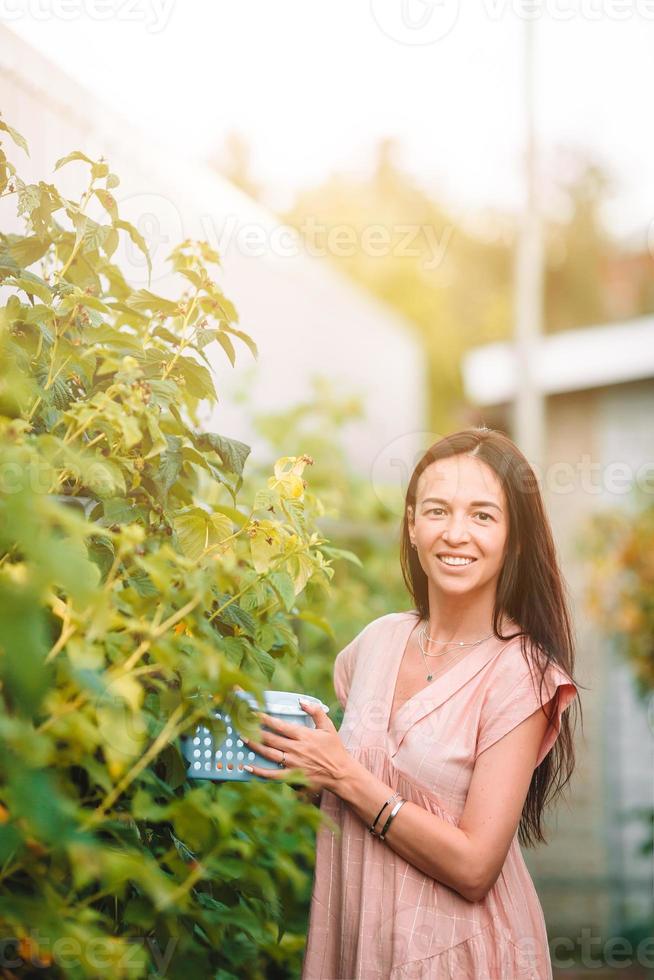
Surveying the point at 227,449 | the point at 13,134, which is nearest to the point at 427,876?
the point at 227,449

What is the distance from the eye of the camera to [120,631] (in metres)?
1.55

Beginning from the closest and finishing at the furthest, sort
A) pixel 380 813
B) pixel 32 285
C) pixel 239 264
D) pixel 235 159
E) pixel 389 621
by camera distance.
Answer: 1. pixel 32 285
2. pixel 380 813
3. pixel 389 621
4. pixel 239 264
5. pixel 235 159

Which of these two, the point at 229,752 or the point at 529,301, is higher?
the point at 529,301

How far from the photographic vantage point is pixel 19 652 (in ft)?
3.50

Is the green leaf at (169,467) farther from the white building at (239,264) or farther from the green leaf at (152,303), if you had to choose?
the white building at (239,264)

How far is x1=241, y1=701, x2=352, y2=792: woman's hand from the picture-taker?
6.31 feet

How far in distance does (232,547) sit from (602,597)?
16.7 ft

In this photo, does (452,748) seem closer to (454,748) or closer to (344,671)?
(454,748)

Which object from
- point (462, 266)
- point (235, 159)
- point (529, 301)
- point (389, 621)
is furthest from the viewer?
point (462, 266)

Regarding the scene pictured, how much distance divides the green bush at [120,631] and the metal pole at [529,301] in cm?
568

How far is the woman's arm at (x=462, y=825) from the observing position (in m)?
2.01

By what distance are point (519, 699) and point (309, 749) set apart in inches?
16.3

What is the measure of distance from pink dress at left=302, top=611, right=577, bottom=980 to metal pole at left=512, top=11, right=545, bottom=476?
17.7ft

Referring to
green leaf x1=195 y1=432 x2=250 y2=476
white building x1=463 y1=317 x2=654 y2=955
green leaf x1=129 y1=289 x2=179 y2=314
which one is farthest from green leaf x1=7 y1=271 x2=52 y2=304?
white building x1=463 y1=317 x2=654 y2=955
